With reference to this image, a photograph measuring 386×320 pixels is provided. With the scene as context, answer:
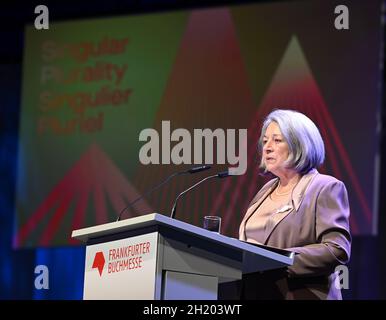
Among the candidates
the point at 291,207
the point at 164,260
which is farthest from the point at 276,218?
the point at 164,260

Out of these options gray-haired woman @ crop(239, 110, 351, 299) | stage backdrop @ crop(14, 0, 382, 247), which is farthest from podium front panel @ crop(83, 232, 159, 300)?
stage backdrop @ crop(14, 0, 382, 247)

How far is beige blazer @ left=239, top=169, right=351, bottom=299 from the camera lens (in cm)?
220

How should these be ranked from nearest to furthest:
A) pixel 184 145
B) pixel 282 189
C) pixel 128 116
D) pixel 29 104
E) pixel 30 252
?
pixel 282 189 → pixel 184 145 → pixel 128 116 → pixel 29 104 → pixel 30 252

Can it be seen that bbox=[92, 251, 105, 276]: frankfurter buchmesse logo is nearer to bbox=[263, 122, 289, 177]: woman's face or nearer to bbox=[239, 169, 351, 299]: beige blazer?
bbox=[239, 169, 351, 299]: beige blazer

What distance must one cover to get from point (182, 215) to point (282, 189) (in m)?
0.94

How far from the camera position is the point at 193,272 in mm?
2006

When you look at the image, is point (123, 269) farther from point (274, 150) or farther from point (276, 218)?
point (274, 150)

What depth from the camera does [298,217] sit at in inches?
91.6

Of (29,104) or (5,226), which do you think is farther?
(5,226)

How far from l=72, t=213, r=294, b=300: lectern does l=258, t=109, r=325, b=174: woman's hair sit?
1.35 ft

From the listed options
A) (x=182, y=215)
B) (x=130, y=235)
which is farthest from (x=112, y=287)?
(x=182, y=215)

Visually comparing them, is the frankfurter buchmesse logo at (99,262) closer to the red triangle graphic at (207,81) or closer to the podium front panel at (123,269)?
the podium front panel at (123,269)

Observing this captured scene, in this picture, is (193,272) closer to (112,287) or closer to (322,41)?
(112,287)
